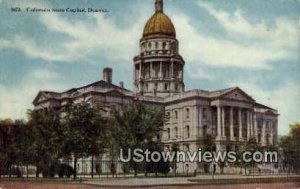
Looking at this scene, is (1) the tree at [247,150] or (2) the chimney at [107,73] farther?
(1) the tree at [247,150]

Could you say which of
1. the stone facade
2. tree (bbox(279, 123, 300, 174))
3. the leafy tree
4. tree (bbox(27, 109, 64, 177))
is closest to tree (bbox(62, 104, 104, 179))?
tree (bbox(27, 109, 64, 177))

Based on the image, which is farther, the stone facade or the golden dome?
the golden dome

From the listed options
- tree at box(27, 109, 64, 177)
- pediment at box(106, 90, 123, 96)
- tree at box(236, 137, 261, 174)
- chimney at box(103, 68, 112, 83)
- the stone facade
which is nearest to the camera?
chimney at box(103, 68, 112, 83)

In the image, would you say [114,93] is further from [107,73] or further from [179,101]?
[107,73]

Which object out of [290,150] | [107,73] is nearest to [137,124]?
[107,73]

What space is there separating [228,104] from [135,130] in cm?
1071

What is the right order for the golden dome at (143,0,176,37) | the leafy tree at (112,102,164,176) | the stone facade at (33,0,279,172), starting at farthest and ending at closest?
the golden dome at (143,0,176,37)
the stone facade at (33,0,279,172)
the leafy tree at (112,102,164,176)

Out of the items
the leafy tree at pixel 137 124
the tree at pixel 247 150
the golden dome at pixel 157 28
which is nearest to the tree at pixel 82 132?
the leafy tree at pixel 137 124

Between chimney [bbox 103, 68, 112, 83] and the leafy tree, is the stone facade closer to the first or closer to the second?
the leafy tree

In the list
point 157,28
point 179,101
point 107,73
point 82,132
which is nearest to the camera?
point 107,73

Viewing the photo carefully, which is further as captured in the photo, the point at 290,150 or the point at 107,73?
the point at 290,150

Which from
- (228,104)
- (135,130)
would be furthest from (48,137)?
(228,104)

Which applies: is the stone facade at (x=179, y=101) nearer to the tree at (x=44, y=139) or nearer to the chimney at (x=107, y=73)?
the tree at (x=44, y=139)

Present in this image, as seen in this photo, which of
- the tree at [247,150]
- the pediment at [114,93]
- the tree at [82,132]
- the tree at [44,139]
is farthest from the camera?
the pediment at [114,93]
